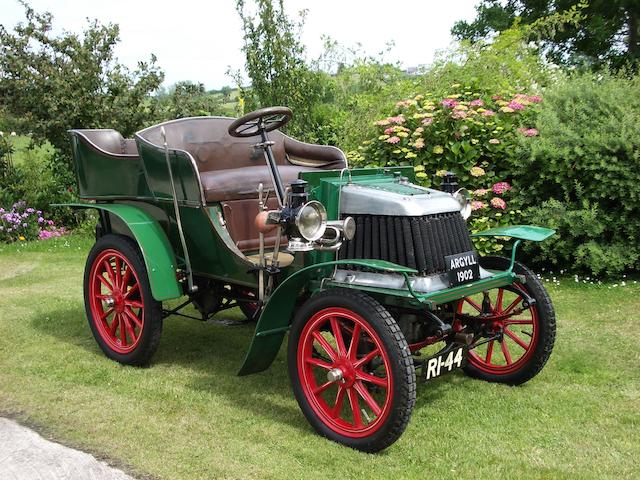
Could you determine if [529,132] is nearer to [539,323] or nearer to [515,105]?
[515,105]

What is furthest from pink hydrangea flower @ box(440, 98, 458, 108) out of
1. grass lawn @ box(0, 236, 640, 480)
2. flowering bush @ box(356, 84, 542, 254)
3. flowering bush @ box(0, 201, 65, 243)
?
flowering bush @ box(0, 201, 65, 243)

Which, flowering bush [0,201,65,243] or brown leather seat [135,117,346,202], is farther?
flowering bush [0,201,65,243]

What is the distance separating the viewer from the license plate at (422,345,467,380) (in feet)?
10.9

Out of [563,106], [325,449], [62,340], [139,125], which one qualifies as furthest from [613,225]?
[139,125]

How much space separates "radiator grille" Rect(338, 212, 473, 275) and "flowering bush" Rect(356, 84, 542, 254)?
10.7 ft

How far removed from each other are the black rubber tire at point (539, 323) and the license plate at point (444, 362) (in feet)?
1.76

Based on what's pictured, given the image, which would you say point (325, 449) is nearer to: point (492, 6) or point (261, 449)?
point (261, 449)

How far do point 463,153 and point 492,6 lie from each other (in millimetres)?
18271

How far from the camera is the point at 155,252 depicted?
4.25 metres

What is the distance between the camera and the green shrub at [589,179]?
6305 millimetres

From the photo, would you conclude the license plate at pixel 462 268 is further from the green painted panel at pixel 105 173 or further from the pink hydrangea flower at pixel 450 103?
the pink hydrangea flower at pixel 450 103

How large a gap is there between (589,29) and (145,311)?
18827 mm

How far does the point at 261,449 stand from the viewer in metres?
3.27

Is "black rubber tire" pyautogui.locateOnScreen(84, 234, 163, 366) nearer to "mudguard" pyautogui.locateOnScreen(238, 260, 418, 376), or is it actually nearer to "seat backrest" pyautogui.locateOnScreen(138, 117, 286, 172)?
"seat backrest" pyautogui.locateOnScreen(138, 117, 286, 172)
